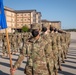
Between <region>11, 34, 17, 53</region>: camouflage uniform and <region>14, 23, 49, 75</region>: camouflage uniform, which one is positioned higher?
<region>14, 23, 49, 75</region>: camouflage uniform

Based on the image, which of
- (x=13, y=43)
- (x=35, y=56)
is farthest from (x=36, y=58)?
(x=13, y=43)

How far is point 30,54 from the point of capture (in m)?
4.74

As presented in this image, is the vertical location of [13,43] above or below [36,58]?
below

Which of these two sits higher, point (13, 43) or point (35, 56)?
point (35, 56)

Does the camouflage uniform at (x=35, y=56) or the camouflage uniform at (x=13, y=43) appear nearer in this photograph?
the camouflage uniform at (x=35, y=56)

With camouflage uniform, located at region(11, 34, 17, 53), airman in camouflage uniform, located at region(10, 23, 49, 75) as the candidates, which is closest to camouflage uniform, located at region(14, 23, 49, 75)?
airman in camouflage uniform, located at region(10, 23, 49, 75)

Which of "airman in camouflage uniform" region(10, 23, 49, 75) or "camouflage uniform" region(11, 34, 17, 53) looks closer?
"airman in camouflage uniform" region(10, 23, 49, 75)

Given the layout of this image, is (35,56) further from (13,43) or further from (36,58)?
(13,43)

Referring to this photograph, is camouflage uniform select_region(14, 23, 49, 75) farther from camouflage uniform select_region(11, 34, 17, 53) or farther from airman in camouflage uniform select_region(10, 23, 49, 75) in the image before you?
camouflage uniform select_region(11, 34, 17, 53)

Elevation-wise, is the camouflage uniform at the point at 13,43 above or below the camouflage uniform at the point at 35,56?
below

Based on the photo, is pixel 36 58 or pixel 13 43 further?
pixel 13 43

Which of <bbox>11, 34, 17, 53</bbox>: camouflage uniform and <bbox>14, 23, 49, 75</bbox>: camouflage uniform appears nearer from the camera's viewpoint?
<bbox>14, 23, 49, 75</bbox>: camouflage uniform

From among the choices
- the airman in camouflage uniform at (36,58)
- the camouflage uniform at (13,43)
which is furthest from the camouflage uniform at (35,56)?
the camouflage uniform at (13,43)

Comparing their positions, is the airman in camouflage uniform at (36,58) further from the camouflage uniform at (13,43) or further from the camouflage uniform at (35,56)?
the camouflage uniform at (13,43)
